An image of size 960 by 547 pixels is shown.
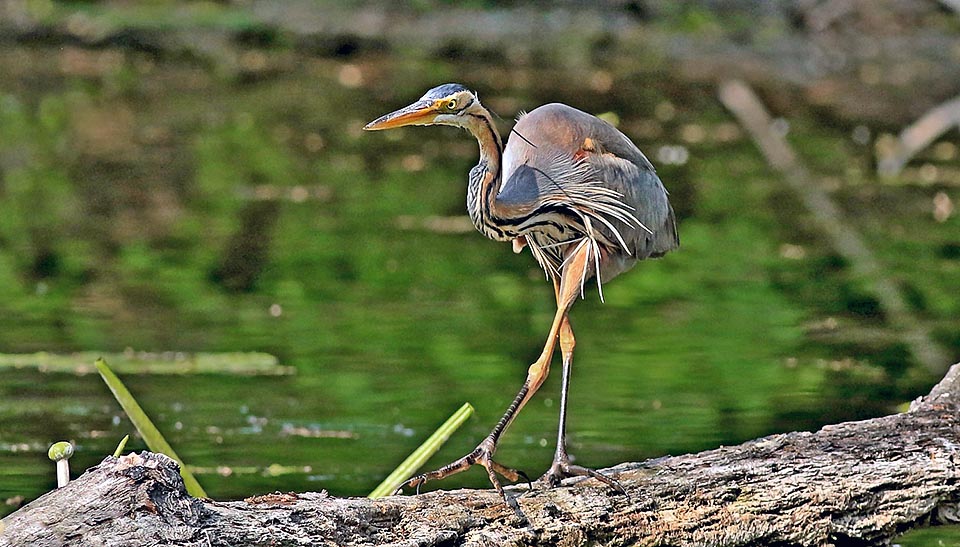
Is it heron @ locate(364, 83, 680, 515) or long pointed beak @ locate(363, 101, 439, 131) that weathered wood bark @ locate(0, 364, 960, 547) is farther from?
long pointed beak @ locate(363, 101, 439, 131)

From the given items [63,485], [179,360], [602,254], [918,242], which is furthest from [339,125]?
[63,485]

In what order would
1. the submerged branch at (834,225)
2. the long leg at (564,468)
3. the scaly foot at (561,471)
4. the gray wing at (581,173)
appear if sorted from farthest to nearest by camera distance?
the submerged branch at (834,225) < the gray wing at (581,173) < the scaly foot at (561,471) < the long leg at (564,468)

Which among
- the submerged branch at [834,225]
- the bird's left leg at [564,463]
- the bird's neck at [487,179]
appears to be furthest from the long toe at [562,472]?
the submerged branch at [834,225]

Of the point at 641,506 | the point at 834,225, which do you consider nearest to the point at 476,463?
the point at 641,506

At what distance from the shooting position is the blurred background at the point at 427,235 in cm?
542

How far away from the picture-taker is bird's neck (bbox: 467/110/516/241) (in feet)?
11.9

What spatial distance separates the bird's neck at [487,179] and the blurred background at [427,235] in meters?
0.64

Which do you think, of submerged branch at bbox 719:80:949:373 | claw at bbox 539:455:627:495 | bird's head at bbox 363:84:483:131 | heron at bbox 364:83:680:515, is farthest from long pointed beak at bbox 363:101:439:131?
submerged branch at bbox 719:80:949:373

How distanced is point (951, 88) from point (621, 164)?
1096 centimetres

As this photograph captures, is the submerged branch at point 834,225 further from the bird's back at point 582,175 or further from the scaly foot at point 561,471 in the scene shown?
the scaly foot at point 561,471

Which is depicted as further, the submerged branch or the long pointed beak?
the submerged branch

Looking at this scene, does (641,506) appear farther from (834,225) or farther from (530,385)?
(834,225)

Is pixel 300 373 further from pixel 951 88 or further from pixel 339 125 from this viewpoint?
pixel 951 88

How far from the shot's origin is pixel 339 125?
41.2 feet
